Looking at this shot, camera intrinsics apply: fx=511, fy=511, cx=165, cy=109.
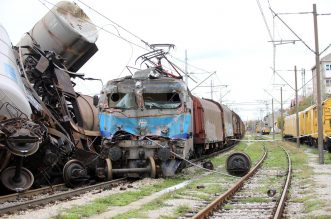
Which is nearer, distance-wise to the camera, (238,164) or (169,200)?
(169,200)

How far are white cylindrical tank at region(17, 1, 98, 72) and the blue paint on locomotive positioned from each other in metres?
3.25

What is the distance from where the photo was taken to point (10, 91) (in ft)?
39.6

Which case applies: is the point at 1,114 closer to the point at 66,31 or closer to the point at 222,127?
the point at 66,31

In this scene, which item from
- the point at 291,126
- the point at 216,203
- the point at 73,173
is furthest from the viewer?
the point at 291,126

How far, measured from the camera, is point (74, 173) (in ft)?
46.3

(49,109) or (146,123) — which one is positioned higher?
(49,109)

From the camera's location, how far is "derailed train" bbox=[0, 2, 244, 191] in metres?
14.0

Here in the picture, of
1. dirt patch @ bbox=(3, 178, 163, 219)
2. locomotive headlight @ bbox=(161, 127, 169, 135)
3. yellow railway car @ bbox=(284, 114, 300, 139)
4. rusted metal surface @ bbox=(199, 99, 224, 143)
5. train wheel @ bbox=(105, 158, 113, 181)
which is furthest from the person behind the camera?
yellow railway car @ bbox=(284, 114, 300, 139)

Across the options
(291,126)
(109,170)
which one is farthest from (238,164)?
(291,126)

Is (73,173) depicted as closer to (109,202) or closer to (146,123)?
(146,123)

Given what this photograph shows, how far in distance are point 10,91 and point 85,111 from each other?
6.46 m

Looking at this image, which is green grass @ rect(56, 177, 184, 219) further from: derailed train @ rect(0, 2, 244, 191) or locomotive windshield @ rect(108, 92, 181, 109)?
locomotive windshield @ rect(108, 92, 181, 109)

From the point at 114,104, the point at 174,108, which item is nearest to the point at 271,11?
the point at 174,108

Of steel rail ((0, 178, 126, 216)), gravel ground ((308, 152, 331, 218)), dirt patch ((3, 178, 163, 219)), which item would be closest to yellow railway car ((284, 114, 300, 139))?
gravel ground ((308, 152, 331, 218))
